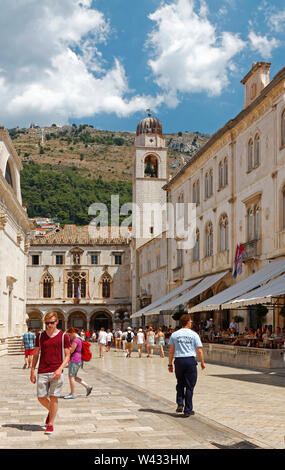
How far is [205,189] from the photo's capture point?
118 ft

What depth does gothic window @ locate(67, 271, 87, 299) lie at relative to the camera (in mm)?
68500

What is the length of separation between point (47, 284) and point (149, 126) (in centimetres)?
2150

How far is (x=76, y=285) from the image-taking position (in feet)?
225

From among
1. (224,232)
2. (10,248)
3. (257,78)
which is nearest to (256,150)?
(257,78)

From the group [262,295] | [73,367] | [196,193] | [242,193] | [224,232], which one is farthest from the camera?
[196,193]

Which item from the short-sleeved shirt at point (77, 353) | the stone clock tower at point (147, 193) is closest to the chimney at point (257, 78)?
the short-sleeved shirt at point (77, 353)

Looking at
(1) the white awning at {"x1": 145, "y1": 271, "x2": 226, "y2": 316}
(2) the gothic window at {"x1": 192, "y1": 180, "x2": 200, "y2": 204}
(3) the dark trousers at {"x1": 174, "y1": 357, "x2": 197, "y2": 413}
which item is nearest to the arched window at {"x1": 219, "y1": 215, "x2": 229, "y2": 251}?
(1) the white awning at {"x1": 145, "y1": 271, "x2": 226, "y2": 316}

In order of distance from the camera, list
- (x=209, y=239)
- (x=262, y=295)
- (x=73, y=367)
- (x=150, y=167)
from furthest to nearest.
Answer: (x=150, y=167) → (x=209, y=239) → (x=262, y=295) → (x=73, y=367)

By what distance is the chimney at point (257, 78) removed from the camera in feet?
102

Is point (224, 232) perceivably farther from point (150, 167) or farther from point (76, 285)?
point (76, 285)

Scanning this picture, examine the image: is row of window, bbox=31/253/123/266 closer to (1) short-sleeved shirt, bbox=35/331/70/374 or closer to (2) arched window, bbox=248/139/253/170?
(2) arched window, bbox=248/139/253/170

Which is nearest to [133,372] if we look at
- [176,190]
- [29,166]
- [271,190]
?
[271,190]

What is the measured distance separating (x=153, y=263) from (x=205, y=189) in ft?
57.7
